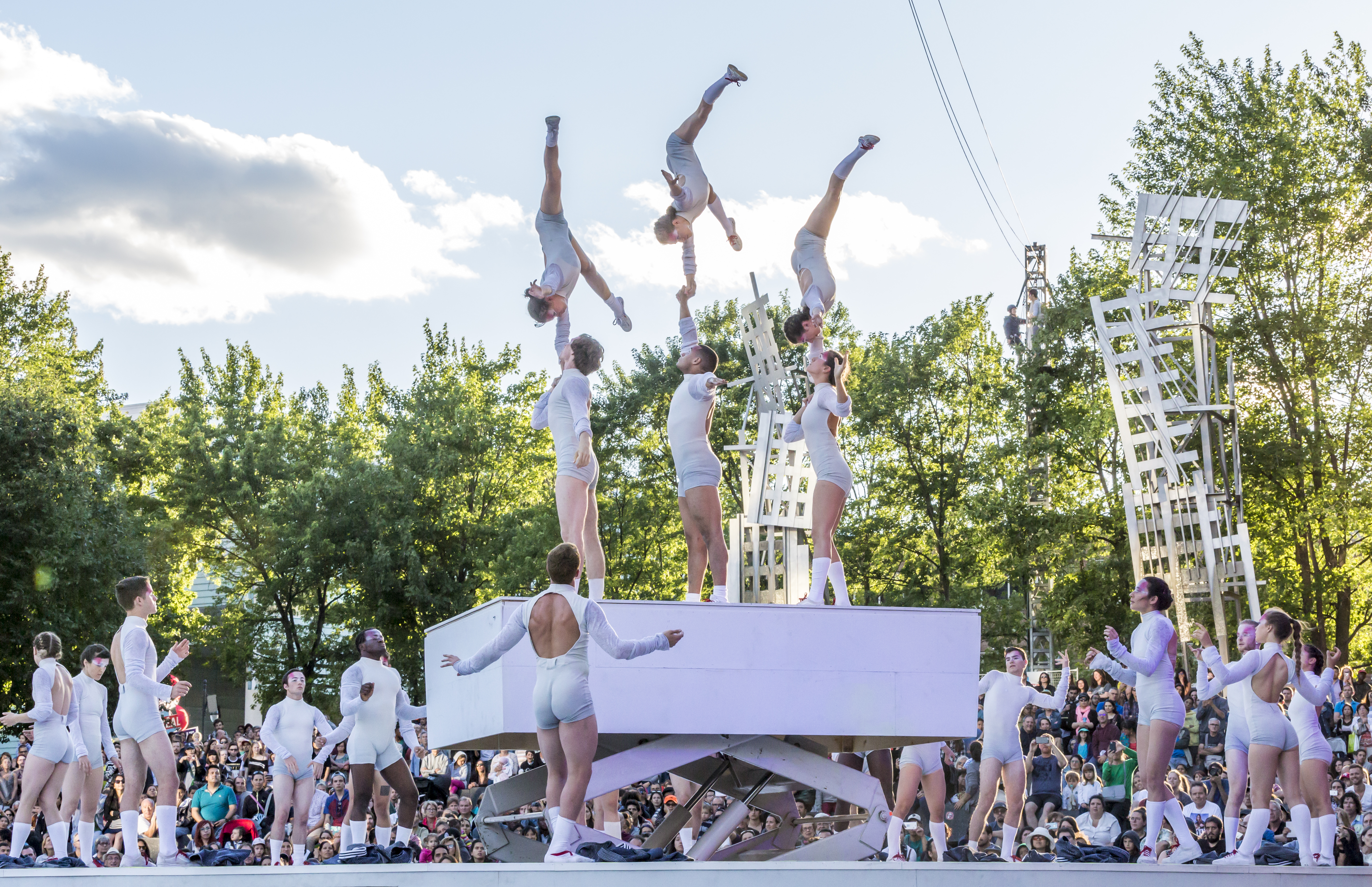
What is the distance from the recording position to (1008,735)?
10523 millimetres

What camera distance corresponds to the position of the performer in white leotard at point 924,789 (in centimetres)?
1044

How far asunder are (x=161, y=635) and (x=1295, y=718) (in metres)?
27.4

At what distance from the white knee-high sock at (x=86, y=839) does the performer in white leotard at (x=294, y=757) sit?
1266 mm

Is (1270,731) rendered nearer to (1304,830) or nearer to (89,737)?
(1304,830)

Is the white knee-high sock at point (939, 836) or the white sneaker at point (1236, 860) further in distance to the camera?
the white knee-high sock at point (939, 836)

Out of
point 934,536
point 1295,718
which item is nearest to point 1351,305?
point 934,536

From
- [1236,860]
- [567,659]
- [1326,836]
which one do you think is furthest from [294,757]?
[1326,836]

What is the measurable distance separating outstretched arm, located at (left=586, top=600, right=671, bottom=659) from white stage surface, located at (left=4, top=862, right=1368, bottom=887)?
1.09 m

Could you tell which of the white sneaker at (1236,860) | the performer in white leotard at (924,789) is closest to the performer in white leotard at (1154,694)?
the white sneaker at (1236,860)

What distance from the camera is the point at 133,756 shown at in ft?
29.9

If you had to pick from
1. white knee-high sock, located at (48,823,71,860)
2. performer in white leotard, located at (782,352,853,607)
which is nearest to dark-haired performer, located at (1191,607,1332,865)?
performer in white leotard, located at (782,352,853,607)

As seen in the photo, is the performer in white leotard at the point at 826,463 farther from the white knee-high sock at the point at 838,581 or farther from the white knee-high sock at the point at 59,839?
the white knee-high sock at the point at 59,839

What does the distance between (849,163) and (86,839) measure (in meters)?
7.53

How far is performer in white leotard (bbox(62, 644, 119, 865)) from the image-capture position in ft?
32.5
